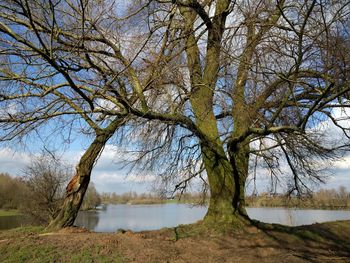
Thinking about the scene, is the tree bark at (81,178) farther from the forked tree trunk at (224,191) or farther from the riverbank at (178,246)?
the forked tree trunk at (224,191)

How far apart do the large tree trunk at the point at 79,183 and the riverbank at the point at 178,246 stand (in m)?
0.65

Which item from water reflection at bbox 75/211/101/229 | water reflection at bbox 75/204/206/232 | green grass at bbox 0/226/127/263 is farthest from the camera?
water reflection at bbox 75/211/101/229

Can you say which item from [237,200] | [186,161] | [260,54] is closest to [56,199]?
[186,161]

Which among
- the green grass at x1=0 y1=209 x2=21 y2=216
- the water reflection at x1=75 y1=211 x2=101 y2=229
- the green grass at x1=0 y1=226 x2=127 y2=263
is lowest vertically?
the green grass at x1=0 y1=226 x2=127 y2=263

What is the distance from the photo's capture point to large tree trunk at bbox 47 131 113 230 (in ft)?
27.2

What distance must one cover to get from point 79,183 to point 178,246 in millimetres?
2985

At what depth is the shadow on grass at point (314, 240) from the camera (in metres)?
7.04

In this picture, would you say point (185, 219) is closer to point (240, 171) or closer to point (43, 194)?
point (43, 194)

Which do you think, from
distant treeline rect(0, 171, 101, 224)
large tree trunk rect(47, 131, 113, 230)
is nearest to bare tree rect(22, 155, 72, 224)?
distant treeline rect(0, 171, 101, 224)

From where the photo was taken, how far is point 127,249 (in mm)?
6305

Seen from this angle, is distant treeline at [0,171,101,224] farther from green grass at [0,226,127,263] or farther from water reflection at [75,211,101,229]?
green grass at [0,226,127,263]

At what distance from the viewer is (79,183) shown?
8500mm

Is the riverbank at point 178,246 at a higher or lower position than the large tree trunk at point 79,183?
lower

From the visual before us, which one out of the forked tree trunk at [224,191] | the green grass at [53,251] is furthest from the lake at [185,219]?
the green grass at [53,251]
